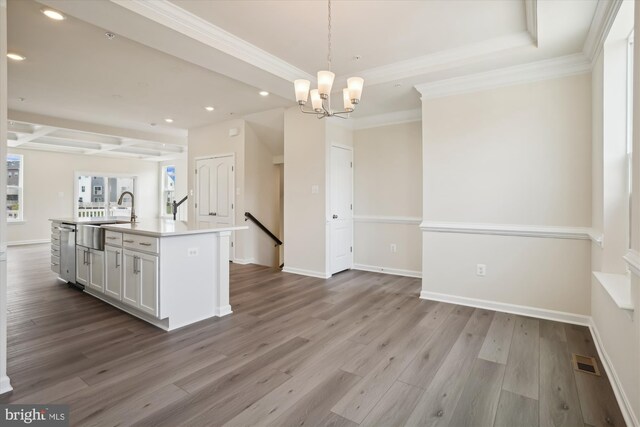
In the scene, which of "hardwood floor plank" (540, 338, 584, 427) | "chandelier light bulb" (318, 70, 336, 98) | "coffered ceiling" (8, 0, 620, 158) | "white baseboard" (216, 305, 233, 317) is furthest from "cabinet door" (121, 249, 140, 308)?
"hardwood floor plank" (540, 338, 584, 427)

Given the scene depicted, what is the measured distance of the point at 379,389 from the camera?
6.78 ft

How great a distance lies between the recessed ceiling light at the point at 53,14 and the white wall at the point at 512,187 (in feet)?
12.3

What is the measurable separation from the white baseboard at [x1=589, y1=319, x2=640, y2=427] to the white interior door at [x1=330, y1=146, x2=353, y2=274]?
3300 mm

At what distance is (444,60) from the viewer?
3.44 meters

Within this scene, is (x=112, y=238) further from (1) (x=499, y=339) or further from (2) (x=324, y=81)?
(1) (x=499, y=339)

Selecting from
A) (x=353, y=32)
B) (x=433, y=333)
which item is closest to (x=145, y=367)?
(x=433, y=333)

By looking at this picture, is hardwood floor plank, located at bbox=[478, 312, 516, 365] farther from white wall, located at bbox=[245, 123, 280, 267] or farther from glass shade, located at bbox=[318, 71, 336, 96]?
white wall, located at bbox=[245, 123, 280, 267]

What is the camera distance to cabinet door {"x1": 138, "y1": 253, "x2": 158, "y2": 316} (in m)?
2.91

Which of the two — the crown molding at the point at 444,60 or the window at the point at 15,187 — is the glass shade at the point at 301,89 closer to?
the crown molding at the point at 444,60

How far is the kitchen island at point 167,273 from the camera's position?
2926 mm

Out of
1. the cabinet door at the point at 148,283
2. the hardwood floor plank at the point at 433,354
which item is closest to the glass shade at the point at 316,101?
the cabinet door at the point at 148,283

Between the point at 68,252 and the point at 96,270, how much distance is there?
41.1 inches

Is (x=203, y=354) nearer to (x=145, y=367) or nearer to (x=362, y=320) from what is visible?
(x=145, y=367)

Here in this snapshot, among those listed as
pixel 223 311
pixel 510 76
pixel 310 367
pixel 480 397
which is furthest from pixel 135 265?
pixel 510 76
